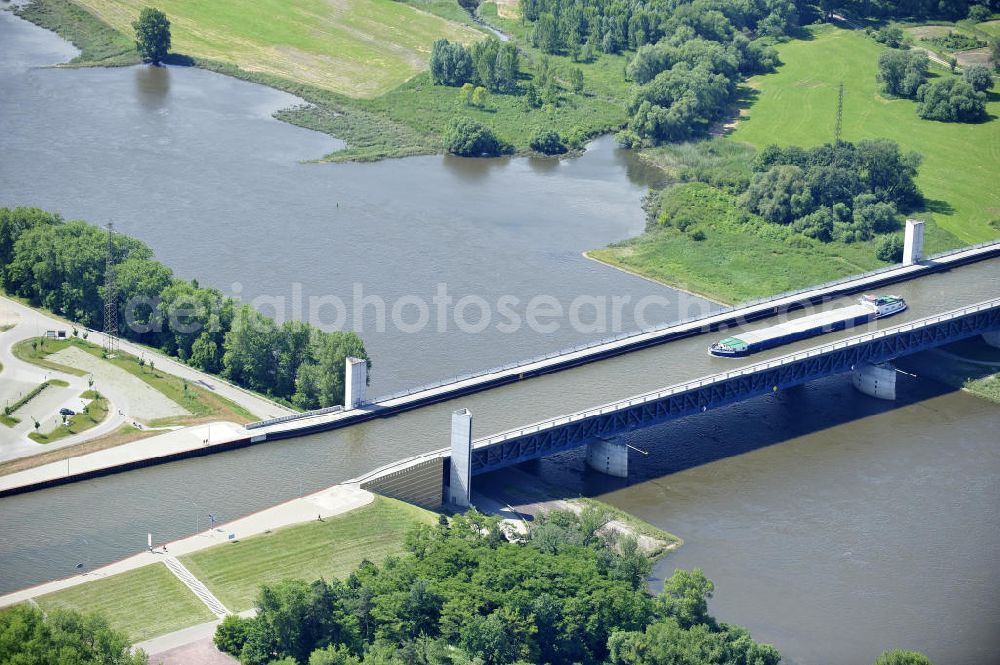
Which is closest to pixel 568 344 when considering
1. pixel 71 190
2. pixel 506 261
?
pixel 506 261

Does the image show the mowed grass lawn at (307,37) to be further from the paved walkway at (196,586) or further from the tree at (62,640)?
the tree at (62,640)

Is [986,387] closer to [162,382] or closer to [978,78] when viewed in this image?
[162,382]

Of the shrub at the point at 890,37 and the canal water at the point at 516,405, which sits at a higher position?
the shrub at the point at 890,37

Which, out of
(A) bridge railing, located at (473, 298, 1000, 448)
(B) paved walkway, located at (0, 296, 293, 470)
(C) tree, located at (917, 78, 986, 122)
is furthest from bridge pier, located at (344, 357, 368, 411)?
(C) tree, located at (917, 78, 986, 122)

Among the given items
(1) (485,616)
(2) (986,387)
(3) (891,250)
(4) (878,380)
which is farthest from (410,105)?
(1) (485,616)

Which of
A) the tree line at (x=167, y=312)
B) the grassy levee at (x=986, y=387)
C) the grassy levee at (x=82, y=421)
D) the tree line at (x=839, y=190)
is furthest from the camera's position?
the tree line at (x=839, y=190)

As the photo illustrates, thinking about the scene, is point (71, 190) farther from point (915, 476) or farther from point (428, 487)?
point (915, 476)

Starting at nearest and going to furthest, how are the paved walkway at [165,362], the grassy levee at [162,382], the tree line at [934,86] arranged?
the grassy levee at [162,382], the paved walkway at [165,362], the tree line at [934,86]

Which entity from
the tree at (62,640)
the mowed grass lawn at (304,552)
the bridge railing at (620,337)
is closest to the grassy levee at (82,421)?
the bridge railing at (620,337)
